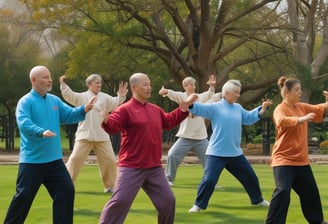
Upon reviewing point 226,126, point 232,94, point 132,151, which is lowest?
point 132,151

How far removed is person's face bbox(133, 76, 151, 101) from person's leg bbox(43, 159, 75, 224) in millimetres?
1064

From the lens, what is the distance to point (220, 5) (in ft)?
89.1

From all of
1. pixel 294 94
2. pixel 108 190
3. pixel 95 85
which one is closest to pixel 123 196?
pixel 294 94

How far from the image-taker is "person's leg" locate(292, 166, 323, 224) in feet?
25.7

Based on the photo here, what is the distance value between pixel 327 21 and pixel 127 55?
33.1 ft

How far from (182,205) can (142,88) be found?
3.58 meters

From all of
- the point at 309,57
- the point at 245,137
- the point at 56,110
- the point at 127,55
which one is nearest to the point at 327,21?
the point at 309,57

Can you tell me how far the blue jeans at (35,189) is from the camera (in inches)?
289

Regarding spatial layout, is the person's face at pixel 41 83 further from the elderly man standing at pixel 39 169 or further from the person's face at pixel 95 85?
the person's face at pixel 95 85

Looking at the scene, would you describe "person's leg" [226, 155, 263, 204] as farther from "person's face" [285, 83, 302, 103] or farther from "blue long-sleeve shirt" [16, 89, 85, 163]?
"blue long-sleeve shirt" [16, 89, 85, 163]

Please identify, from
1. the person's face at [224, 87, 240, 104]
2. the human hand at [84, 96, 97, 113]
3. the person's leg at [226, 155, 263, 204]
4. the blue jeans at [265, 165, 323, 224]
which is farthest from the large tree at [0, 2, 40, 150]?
the blue jeans at [265, 165, 323, 224]

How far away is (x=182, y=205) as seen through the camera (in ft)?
34.6

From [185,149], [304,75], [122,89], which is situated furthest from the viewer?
[304,75]

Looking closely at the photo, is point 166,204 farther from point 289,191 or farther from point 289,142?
point 289,142
